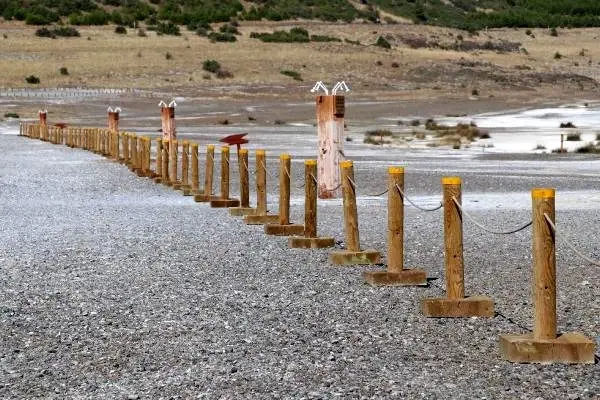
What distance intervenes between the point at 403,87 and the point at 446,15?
150 feet

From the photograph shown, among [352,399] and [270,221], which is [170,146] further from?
[352,399]

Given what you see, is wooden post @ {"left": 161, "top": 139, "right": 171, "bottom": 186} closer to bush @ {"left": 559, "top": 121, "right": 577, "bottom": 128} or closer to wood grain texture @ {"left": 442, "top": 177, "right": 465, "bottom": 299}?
wood grain texture @ {"left": 442, "top": 177, "right": 465, "bottom": 299}

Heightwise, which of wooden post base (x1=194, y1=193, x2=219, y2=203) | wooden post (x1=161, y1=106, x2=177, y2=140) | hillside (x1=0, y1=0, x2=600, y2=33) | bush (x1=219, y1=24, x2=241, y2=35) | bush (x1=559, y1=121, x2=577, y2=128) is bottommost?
bush (x1=559, y1=121, x2=577, y2=128)

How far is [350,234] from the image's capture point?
12.3 meters

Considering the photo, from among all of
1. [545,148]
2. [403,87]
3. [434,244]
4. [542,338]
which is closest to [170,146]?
[434,244]

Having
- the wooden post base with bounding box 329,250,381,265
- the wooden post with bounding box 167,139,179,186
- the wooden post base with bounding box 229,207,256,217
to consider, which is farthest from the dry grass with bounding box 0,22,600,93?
the wooden post base with bounding box 329,250,381,265

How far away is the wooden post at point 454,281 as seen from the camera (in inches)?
371

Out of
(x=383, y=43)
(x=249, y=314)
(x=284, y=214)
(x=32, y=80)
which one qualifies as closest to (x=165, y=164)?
(x=284, y=214)

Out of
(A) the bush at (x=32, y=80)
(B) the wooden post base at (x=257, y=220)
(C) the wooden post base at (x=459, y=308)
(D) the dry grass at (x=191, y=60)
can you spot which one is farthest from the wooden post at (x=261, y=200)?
(A) the bush at (x=32, y=80)

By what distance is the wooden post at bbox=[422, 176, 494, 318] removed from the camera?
942 cm

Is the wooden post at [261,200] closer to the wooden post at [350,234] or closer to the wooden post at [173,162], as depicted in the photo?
the wooden post at [350,234]

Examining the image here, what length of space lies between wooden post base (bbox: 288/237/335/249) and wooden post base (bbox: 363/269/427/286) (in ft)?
8.63

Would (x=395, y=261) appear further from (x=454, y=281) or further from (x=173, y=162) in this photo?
(x=173, y=162)

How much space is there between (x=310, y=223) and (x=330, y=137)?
224 inches
